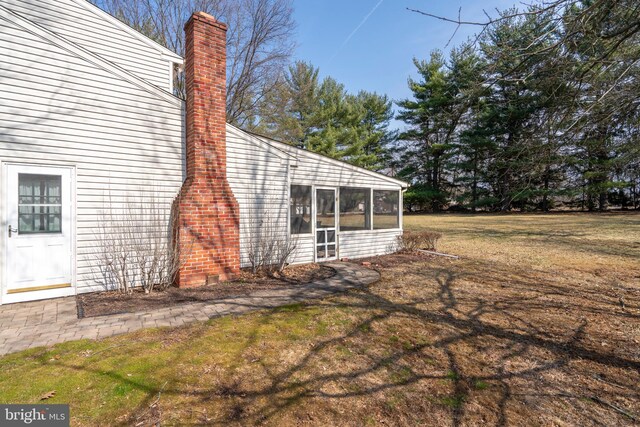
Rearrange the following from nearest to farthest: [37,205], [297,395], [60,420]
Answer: [60,420]
[297,395]
[37,205]

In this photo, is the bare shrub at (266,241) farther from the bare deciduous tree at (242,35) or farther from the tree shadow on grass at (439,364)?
the bare deciduous tree at (242,35)

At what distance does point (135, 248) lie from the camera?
5.32m

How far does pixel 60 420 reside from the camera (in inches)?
86.1

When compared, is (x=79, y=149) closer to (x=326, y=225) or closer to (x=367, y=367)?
(x=326, y=225)

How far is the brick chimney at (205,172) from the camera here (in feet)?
18.3

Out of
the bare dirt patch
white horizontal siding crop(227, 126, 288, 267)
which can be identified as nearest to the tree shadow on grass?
the bare dirt patch

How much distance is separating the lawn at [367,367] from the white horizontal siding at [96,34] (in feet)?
20.7

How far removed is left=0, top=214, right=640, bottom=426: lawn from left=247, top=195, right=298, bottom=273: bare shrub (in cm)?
224

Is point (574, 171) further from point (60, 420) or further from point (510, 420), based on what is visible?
point (60, 420)

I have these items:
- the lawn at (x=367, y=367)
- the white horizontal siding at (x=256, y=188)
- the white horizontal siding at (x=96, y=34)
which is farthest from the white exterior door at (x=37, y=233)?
the white horizontal siding at (x=96, y=34)

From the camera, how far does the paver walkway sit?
11.5 feet

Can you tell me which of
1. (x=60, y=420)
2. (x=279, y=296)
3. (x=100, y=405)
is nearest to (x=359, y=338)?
(x=279, y=296)

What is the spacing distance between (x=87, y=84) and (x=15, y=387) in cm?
460

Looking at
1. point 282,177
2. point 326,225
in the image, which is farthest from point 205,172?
point 326,225
